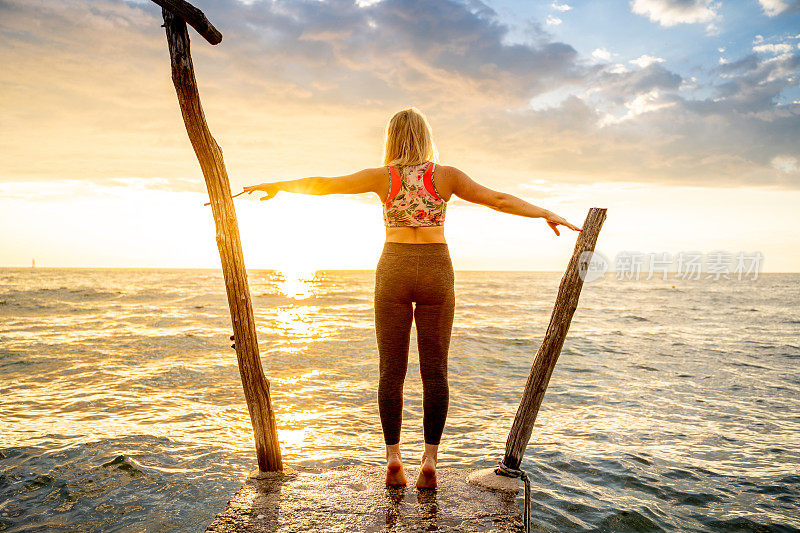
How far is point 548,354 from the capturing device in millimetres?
4977

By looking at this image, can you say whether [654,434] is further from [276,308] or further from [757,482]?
[276,308]

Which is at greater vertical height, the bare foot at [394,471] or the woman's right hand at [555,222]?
the woman's right hand at [555,222]

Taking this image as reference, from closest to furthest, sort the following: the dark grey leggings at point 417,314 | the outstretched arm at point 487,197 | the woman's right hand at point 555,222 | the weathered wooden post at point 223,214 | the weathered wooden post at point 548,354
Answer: the dark grey leggings at point 417,314
the outstretched arm at point 487,197
the woman's right hand at point 555,222
the weathered wooden post at point 223,214
the weathered wooden post at point 548,354

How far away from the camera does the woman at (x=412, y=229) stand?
3.75 meters

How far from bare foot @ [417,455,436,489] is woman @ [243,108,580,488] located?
2.03 ft

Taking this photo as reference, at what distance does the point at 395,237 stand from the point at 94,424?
748cm

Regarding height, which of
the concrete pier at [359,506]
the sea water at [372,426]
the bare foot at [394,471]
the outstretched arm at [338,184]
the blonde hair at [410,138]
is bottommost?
the sea water at [372,426]

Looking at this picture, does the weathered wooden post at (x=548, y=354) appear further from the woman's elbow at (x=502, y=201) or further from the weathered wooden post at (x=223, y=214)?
the weathered wooden post at (x=223, y=214)

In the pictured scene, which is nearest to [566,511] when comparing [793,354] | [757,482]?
[757,482]

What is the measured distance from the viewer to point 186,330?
21.0m

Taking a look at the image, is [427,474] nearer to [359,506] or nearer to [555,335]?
[359,506]

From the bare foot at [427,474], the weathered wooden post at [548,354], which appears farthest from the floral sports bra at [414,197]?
the bare foot at [427,474]

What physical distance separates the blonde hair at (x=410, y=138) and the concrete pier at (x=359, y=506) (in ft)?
8.37

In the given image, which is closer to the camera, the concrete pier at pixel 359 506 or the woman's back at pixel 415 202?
the concrete pier at pixel 359 506
